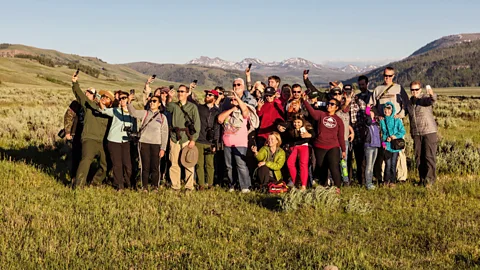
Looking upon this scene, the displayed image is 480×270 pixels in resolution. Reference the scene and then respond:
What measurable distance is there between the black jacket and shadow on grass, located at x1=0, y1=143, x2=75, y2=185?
10.5 ft

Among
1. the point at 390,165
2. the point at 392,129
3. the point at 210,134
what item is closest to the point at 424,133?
the point at 392,129

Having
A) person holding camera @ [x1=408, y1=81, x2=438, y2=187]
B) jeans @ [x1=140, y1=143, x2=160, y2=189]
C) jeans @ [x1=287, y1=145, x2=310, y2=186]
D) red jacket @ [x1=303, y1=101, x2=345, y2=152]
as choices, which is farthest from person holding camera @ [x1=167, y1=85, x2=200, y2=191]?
person holding camera @ [x1=408, y1=81, x2=438, y2=187]

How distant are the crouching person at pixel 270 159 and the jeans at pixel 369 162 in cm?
176

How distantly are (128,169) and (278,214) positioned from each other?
12.2ft

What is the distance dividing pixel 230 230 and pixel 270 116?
3.69 metres

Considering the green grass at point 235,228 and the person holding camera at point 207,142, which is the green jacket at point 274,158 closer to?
the green grass at point 235,228

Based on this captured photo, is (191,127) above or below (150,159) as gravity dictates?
above

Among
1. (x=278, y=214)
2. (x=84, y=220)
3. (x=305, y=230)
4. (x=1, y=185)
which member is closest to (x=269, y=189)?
(x=278, y=214)

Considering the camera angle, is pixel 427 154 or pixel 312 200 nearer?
pixel 312 200

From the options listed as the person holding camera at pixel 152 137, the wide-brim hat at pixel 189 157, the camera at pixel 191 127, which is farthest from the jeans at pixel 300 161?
the person holding camera at pixel 152 137

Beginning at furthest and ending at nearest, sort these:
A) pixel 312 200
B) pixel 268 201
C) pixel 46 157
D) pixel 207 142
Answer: pixel 46 157 → pixel 207 142 → pixel 268 201 → pixel 312 200

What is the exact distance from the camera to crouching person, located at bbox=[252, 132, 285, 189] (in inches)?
348

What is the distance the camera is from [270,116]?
9.18 meters

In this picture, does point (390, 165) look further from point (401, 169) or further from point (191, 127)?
point (191, 127)
